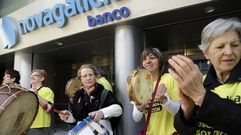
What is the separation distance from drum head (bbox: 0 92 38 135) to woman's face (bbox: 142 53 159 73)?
113 centimetres

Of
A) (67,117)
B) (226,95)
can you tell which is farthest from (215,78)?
(67,117)

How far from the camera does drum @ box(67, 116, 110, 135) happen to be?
103 inches

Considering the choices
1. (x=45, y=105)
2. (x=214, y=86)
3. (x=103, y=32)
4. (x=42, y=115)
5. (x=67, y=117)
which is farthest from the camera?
(x=103, y=32)

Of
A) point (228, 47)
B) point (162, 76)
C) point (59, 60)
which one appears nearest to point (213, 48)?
point (228, 47)

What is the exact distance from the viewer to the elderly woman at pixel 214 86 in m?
1.02

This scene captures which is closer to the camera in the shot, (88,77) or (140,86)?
(140,86)

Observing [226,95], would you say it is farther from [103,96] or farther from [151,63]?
[103,96]

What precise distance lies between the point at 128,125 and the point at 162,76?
11.1 ft

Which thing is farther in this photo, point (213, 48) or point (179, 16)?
point (179, 16)

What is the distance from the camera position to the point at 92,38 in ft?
24.6

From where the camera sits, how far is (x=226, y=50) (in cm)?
131

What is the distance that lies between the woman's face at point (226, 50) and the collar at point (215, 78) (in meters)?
0.03

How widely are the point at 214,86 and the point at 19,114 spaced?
6.01ft

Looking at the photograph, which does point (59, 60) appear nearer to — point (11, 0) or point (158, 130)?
point (11, 0)
